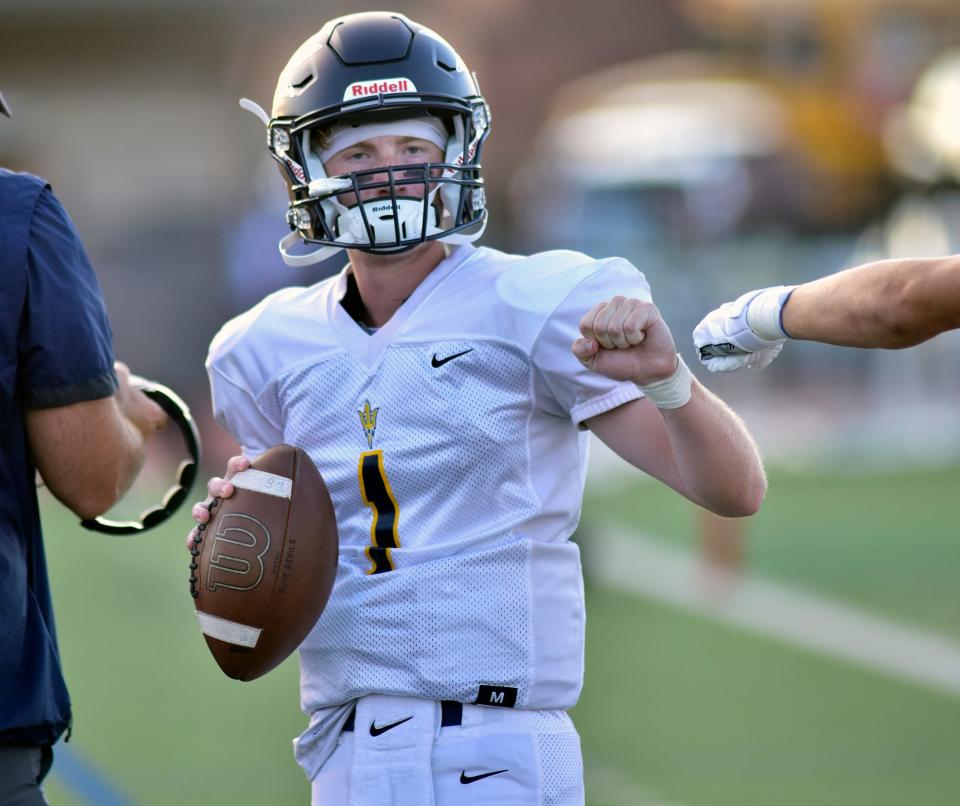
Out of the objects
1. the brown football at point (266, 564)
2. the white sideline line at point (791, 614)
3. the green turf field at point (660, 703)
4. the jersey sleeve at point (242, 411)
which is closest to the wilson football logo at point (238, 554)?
the brown football at point (266, 564)

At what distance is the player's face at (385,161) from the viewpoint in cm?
322

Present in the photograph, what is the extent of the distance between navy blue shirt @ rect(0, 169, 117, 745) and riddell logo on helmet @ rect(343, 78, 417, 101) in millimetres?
→ 568

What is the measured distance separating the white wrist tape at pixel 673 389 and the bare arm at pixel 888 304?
0.22 metres

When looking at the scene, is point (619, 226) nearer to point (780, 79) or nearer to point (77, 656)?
point (780, 79)

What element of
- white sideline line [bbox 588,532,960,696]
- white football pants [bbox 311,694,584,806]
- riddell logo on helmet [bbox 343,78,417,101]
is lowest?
white sideline line [bbox 588,532,960,696]

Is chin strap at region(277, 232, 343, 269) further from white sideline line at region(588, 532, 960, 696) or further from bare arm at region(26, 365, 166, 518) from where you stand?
white sideline line at region(588, 532, 960, 696)

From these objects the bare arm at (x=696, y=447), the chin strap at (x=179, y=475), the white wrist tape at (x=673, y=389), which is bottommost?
the chin strap at (x=179, y=475)

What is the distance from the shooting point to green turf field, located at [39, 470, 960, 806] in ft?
19.9

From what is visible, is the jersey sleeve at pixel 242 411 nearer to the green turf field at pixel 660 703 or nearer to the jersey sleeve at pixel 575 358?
the jersey sleeve at pixel 575 358

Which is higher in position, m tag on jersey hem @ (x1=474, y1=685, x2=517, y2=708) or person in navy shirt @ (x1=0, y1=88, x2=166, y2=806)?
person in navy shirt @ (x1=0, y1=88, x2=166, y2=806)

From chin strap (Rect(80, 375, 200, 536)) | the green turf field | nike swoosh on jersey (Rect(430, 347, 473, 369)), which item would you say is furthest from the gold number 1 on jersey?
the green turf field

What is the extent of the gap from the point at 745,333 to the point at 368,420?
0.70 meters

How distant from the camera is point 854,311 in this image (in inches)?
105

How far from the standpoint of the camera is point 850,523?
38.3ft
